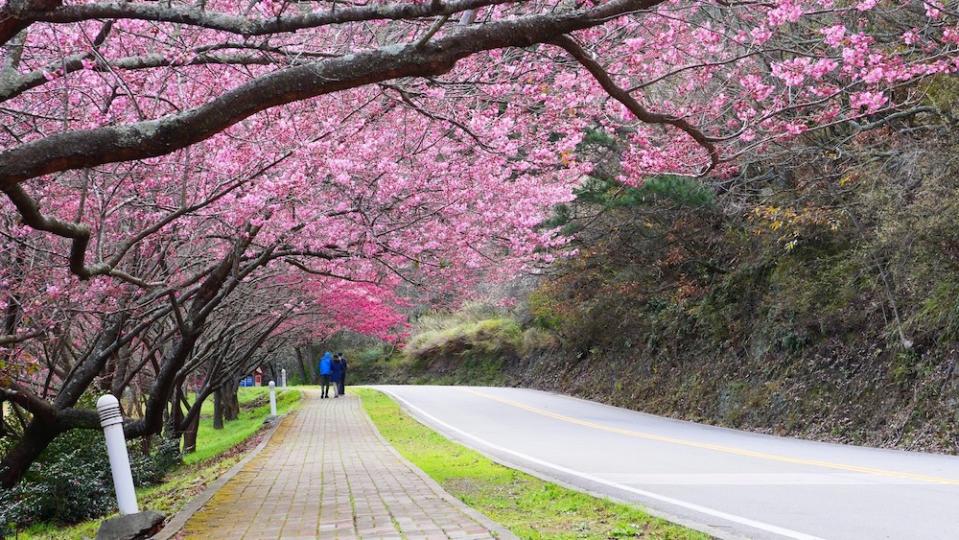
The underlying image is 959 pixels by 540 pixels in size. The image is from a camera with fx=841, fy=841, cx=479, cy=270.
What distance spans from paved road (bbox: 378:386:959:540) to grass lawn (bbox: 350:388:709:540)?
37 centimetres

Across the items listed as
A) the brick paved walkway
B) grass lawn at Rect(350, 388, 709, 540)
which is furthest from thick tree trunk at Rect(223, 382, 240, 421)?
grass lawn at Rect(350, 388, 709, 540)

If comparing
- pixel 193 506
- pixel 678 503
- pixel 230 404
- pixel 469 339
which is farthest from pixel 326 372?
pixel 678 503

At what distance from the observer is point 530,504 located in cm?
870

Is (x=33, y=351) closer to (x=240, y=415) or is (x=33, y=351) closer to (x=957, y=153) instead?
(x=957, y=153)

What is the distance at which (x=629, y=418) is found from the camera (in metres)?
20.4

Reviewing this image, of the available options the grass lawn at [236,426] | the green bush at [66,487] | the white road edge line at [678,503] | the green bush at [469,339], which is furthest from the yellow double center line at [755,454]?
the green bush at [469,339]

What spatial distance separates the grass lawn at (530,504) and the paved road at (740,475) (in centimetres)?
37

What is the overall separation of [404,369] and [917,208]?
38776 millimetres

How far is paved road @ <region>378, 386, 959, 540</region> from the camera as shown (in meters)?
7.11

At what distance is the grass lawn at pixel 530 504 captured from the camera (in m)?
6.99

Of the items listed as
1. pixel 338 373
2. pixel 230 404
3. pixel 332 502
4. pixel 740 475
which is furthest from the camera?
pixel 230 404

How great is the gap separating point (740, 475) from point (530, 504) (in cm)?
297

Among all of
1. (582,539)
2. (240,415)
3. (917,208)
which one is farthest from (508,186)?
(240,415)

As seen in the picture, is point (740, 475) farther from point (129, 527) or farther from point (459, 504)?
point (129, 527)
